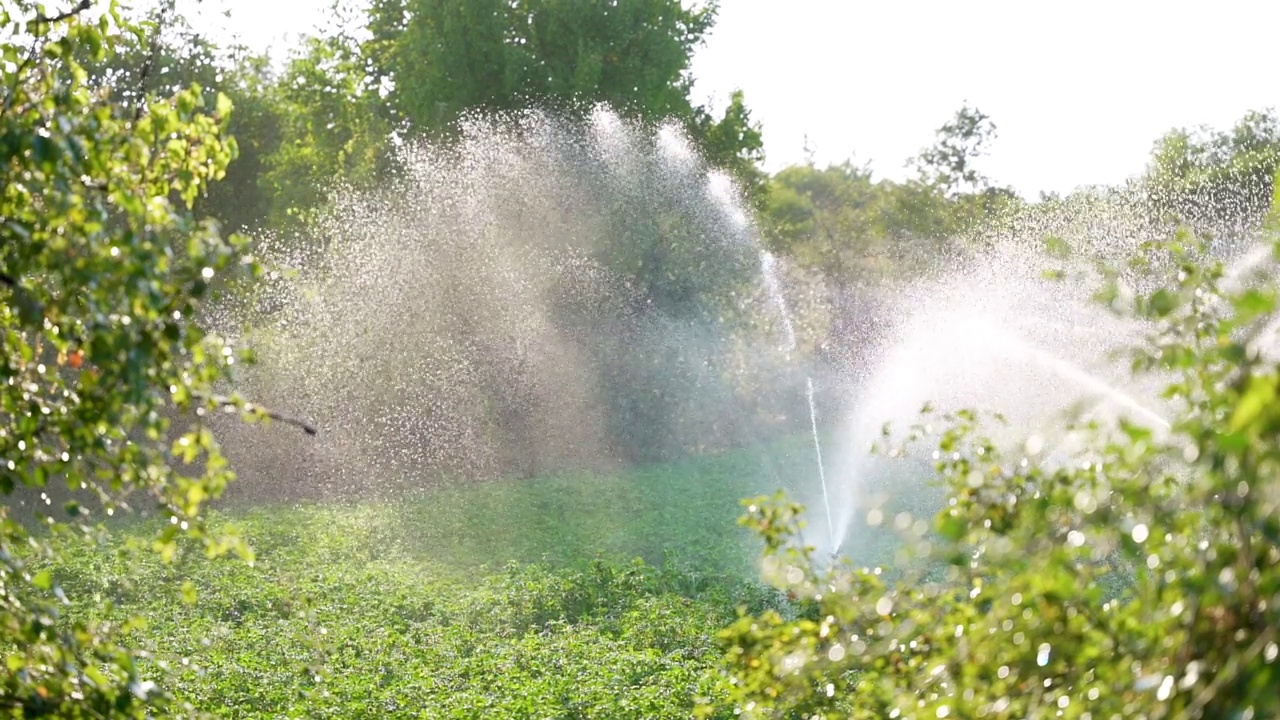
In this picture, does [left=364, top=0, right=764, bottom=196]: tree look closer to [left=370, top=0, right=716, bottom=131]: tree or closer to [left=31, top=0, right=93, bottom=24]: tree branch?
[left=370, top=0, right=716, bottom=131]: tree

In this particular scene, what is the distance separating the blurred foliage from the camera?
2.03m

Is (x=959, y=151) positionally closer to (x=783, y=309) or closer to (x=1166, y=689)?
(x=783, y=309)

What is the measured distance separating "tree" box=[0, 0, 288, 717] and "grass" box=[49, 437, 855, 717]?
0.43 m

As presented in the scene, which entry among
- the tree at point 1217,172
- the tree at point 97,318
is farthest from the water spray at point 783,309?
the tree at point 97,318

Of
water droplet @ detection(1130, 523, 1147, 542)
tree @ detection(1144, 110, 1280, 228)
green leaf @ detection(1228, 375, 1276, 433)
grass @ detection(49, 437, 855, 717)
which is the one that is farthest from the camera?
tree @ detection(1144, 110, 1280, 228)

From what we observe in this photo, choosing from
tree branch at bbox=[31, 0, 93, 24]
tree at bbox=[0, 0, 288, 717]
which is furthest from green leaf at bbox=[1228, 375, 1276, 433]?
tree branch at bbox=[31, 0, 93, 24]

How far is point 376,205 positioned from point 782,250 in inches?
363

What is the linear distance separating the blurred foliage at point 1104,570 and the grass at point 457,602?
1.47 m

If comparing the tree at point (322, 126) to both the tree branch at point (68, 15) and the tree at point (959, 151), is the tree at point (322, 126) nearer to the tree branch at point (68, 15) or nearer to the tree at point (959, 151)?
the tree at point (959, 151)

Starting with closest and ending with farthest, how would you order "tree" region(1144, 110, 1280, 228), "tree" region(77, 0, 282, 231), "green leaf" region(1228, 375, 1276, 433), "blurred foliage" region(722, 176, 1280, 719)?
1. "green leaf" region(1228, 375, 1276, 433)
2. "blurred foliage" region(722, 176, 1280, 719)
3. "tree" region(1144, 110, 1280, 228)
4. "tree" region(77, 0, 282, 231)

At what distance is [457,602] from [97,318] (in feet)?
29.9

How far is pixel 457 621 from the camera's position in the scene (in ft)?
37.0

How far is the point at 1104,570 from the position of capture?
3.21m

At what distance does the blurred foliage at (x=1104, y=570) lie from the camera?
2033 mm
